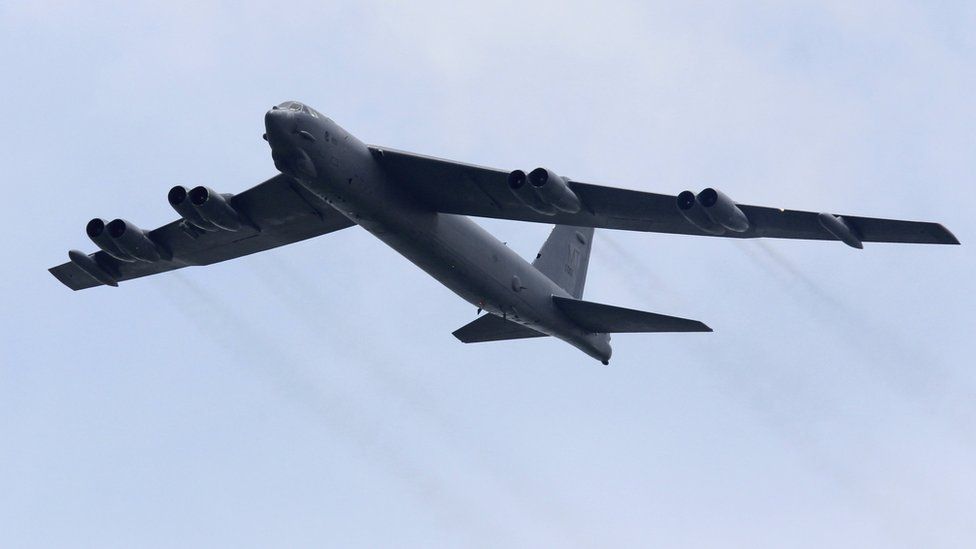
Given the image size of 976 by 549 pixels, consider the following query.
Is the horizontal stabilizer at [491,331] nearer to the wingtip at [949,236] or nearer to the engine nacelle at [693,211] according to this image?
the engine nacelle at [693,211]

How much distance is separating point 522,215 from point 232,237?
9.13 m

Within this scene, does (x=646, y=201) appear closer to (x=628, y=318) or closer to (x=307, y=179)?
(x=628, y=318)

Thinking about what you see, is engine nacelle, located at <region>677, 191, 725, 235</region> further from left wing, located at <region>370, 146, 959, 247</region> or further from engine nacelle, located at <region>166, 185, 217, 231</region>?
engine nacelle, located at <region>166, 185, 217, 231</region>

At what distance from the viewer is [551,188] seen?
3538 centimetres

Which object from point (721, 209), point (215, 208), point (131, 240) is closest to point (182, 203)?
point (215, 208)

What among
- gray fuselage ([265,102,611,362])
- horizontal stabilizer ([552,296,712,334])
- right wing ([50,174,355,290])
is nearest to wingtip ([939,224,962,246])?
horizontal stabilizer ([552,296,712,334])

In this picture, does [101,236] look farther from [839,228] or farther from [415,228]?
[839,228]

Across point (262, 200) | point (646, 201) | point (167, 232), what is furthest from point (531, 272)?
point (167, 232)

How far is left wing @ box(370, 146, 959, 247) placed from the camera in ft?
119

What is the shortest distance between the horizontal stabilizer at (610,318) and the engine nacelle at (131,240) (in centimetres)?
1145

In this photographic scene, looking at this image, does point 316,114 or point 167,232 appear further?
point 167,232

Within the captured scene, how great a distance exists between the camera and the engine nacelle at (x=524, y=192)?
35.8 meters

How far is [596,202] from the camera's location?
1470 inches

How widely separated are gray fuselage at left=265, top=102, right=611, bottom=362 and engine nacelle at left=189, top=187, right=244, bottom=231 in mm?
3837
